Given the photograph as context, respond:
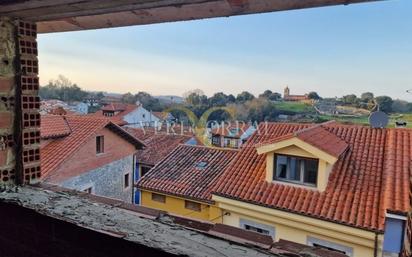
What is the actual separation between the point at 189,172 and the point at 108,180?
144 inches

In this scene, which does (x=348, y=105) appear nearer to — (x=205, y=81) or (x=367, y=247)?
(x=205, y=81)

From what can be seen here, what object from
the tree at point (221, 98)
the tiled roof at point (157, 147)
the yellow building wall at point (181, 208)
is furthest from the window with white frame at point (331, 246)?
the tiled roof at point (157, 147)

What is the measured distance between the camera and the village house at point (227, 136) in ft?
45.5

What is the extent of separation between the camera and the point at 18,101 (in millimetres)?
1088

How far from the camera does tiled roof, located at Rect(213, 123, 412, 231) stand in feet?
16.1

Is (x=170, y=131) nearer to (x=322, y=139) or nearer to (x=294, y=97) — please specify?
(x=322, y=139)

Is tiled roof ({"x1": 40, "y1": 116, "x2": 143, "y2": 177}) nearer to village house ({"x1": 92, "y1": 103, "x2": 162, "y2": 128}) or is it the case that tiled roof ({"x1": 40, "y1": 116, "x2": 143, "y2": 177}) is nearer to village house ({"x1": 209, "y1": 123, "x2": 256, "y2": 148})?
village house ({"x1": 209, "y1": 123, "x2": 256, "y2": 148})

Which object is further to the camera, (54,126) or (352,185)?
(54,126)

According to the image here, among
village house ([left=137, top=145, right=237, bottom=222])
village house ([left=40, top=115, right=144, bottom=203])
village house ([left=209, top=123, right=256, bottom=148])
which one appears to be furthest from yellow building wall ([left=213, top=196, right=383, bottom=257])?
village house ([left=209, top=123, right=256, bottom=148])

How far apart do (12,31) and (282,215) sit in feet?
16.4

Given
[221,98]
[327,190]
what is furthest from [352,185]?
[221,98]

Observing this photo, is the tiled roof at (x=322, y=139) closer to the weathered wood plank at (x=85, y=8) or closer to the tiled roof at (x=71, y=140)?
the weathered wood plank at (x=85, y=8)

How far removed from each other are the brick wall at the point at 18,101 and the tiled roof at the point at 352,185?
15.3 ft

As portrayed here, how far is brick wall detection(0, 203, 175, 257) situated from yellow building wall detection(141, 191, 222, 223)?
5.47 m
